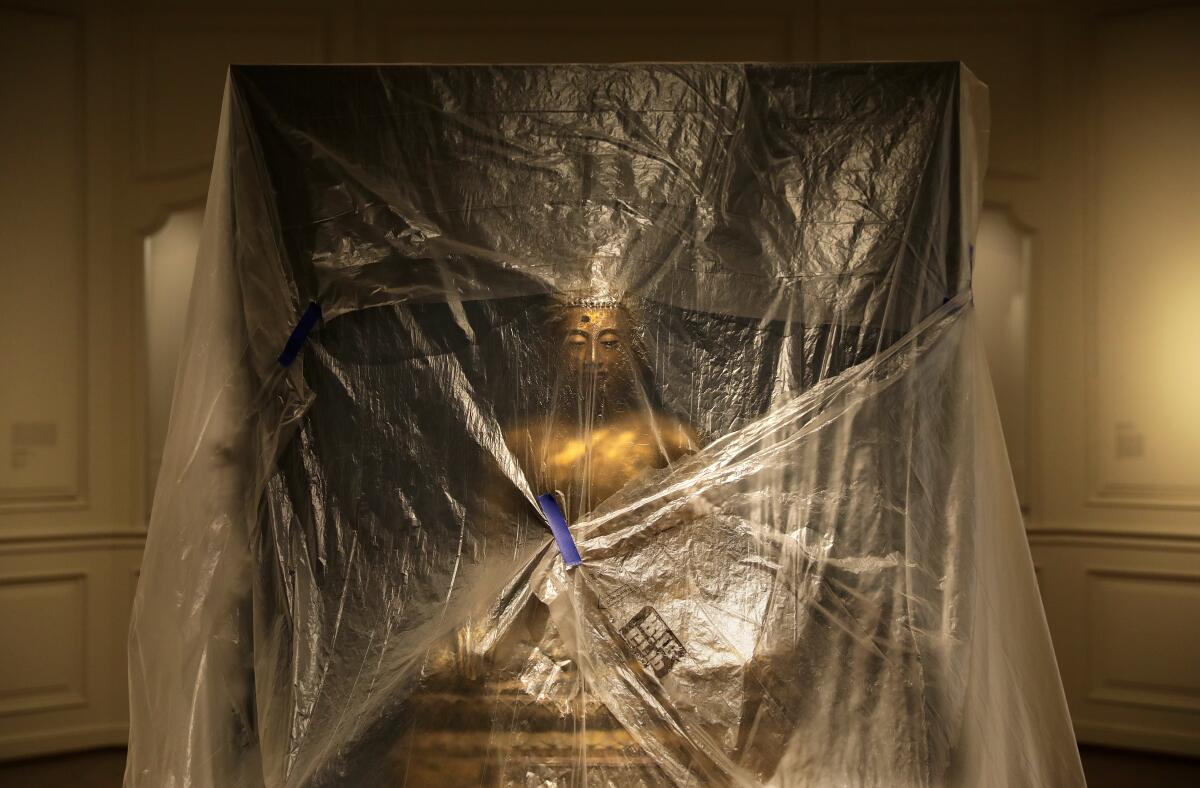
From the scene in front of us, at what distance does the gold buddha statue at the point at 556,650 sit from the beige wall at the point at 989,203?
1638 mm

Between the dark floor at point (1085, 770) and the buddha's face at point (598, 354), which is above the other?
the buddha's face at point (598, 354)

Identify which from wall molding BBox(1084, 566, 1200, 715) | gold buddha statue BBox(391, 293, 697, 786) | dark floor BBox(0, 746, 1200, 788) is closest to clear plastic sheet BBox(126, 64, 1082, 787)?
gold buddha statue BBox(391, 293, 697, 786)

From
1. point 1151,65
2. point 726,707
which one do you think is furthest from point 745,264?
point 1151,65

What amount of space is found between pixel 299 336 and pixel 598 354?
510 millimetres

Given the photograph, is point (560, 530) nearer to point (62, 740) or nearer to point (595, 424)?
point (595, 424)

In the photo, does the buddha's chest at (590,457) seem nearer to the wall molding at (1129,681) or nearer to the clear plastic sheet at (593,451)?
the clear plastic sheet at (593,451)

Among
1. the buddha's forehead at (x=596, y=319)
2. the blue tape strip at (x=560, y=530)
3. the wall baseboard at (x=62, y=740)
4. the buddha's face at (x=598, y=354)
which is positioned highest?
the buddha's forehead at (x=596, y=319)

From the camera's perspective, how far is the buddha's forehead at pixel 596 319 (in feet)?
5.24

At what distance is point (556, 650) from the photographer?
153 cm

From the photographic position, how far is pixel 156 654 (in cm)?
156

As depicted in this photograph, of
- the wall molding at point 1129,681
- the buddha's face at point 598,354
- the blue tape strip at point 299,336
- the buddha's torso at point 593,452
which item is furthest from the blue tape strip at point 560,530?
the wall molding at point 1129,681

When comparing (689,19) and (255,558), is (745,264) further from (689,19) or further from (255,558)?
(689,19)

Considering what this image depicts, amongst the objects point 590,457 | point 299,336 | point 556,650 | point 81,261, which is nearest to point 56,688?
point 81,261

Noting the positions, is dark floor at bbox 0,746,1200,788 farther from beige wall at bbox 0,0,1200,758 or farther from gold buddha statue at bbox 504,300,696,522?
gold buddha statue at bbox 504,300,696,522
